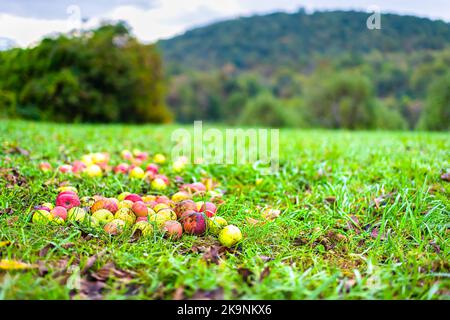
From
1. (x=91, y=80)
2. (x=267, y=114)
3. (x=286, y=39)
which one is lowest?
(x=267, y=114)

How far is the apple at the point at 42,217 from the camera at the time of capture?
215 centimetres

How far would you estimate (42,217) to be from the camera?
2.17 m

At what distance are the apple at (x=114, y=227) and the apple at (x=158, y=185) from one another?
1.09m

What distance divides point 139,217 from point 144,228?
0.18 meters

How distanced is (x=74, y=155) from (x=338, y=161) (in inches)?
123

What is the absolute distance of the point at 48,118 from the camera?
51.4 feet

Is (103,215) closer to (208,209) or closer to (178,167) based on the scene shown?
(208,209)

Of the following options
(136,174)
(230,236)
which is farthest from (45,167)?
(230,236)

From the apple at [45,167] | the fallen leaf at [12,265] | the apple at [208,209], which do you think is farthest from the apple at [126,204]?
the apple at [45,167]

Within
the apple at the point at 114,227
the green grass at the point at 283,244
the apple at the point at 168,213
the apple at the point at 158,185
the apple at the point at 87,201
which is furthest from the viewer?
the apple at the point at 158,185

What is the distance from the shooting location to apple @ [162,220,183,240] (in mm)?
2178

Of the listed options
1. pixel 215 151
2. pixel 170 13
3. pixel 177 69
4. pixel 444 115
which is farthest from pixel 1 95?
pixel 177 69

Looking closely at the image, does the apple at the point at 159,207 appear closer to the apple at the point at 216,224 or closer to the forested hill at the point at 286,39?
the apple at the point at 216,224
